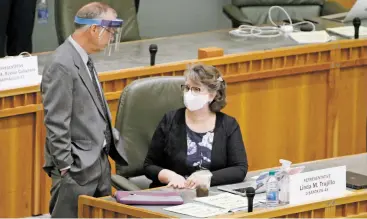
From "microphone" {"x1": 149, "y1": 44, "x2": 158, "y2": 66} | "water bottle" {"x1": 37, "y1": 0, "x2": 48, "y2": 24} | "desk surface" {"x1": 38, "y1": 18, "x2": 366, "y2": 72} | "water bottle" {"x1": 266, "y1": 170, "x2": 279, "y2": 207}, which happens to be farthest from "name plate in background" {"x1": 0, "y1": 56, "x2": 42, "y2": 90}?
"water bottle" {"x1": 37, "y1": 0, "x2": 48, "y2": 24}

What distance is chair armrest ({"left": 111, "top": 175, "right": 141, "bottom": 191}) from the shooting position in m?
4.99

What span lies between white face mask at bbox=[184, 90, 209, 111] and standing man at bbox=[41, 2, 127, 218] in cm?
38

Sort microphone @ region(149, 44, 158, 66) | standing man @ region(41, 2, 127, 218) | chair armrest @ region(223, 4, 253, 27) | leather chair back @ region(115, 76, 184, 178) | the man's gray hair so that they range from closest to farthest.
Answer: standing man @ region(41, 2, 127, 218), the man's gray hair, leather chair back @ region(115, 76, 184, 178), microphone @ region(149, 44, 158, 66), chair armrest @ region(223, 4, 253, 27)

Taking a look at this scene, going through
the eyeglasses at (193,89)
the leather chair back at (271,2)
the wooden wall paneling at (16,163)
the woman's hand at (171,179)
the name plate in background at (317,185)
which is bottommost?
the wooden wall paneling at (16,163)

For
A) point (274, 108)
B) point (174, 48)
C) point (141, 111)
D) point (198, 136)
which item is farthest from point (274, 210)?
point (174, 48)

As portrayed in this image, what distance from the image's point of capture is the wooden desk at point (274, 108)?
18.8 feet

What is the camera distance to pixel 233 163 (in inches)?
197

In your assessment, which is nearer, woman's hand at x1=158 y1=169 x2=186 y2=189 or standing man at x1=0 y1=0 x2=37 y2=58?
woman's hand at x1=158 y1=169 x2=186 y2=189

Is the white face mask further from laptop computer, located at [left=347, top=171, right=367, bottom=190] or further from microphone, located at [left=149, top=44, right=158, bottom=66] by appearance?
microphone, located at [left=149, top=44, right=158, bottom=66]

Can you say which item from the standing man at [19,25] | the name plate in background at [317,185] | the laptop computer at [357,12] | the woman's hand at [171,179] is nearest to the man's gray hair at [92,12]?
the woman's hand at [171,179]

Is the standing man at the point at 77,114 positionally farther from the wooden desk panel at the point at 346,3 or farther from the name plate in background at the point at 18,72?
the wooden desk panel at the point at 346,3

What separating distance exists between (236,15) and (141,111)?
333 centimetres

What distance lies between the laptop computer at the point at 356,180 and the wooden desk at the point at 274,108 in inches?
60.2

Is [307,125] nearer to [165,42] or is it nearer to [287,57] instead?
[287,57]
